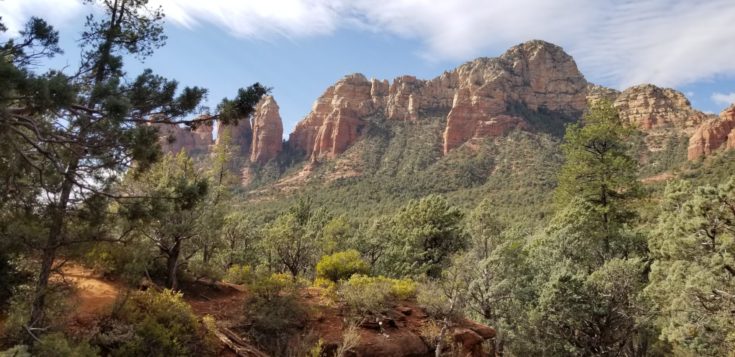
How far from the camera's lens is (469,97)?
113250mm

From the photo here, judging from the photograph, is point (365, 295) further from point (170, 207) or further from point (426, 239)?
point (426, 239)

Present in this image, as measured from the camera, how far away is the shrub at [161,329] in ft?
30.6

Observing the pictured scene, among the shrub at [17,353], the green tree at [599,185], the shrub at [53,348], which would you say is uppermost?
the green tree at [599,185]

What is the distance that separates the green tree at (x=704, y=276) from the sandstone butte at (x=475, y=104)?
273 ft

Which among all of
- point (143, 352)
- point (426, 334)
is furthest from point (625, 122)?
Result: point (143, 352)

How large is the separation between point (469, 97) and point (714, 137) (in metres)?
51.1

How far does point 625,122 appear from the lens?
20.6 meters

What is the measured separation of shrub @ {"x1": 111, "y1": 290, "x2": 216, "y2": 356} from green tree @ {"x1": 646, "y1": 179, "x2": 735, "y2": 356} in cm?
1303

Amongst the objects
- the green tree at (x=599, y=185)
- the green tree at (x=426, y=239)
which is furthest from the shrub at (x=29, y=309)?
the green tree at (x=426, y=239)

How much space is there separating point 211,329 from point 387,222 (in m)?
24.3

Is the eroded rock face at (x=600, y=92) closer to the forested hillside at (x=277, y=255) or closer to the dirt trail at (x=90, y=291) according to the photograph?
the forested hillside at (x=277, y=255)

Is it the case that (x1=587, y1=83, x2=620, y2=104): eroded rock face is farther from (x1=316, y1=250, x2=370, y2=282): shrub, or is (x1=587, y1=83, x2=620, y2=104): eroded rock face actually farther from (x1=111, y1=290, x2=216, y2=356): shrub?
(x1=111, y1=290, x2=216, y2=356): shrub

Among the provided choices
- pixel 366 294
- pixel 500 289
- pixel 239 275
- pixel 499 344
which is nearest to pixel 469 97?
pixel 500 289

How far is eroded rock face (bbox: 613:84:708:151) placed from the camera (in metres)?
90.6
